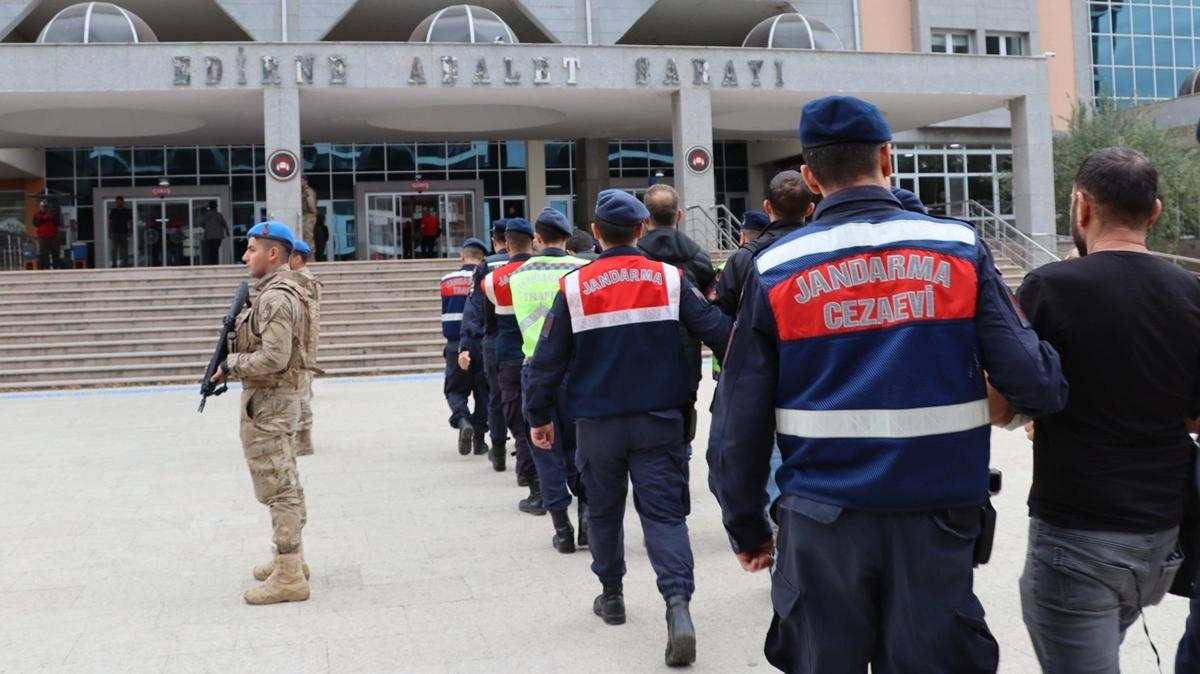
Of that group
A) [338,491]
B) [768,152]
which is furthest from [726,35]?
[338,491]

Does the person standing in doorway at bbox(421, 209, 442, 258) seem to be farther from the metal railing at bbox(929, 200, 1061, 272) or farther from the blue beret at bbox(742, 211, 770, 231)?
the blue beret at bbox(742, 211, 770, 231)

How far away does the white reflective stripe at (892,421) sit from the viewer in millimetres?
2477

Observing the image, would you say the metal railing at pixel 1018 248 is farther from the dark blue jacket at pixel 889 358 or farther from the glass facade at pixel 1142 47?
the dark blue jacket at pixel 889 358

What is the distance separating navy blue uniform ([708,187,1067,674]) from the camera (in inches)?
97.3

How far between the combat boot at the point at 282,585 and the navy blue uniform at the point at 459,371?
401 centimetres

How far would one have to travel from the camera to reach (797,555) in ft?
8.39

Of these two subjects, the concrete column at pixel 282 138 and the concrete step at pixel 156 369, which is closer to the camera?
the concrete step at pixel 156 369

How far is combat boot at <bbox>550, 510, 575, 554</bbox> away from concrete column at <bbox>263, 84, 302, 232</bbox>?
1790cm

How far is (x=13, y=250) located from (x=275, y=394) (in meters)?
29.8

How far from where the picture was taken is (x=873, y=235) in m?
2.55

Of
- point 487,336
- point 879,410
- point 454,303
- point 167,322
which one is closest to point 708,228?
point 167,322

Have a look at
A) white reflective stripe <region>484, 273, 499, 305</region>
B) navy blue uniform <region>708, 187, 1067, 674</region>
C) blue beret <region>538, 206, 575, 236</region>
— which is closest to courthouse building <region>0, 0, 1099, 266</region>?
white reflective stripe <region>484, 273, 499, 305</region>

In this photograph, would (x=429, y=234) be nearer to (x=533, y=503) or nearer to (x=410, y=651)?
(x=533, y=503)

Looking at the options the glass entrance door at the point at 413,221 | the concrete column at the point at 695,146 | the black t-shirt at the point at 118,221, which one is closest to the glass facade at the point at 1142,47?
the concrete column at the point at 695,146
